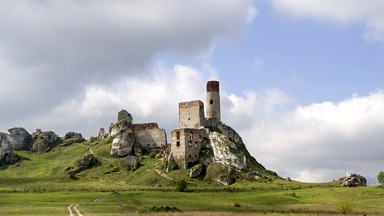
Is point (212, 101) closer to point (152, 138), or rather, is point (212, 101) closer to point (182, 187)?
point (152, 138)

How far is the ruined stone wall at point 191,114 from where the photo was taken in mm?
155750

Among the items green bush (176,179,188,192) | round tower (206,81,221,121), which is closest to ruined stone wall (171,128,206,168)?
round tower (206,81,221,121)

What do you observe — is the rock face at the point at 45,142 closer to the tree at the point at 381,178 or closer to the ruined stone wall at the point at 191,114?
the ruined stone wall at the point at 191,114

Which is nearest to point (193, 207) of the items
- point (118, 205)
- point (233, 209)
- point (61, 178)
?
point (233, 209)

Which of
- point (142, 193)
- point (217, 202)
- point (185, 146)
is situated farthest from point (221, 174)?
point (217, 202)

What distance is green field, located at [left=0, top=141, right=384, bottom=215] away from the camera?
252ft

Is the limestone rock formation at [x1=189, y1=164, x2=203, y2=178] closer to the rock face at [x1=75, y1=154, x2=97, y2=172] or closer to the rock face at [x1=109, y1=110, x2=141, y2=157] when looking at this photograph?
the rock face at [x1=109, y1=110, x2=141, y2=157]

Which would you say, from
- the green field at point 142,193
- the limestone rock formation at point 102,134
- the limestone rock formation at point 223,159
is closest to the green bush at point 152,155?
the green field at point 142,193

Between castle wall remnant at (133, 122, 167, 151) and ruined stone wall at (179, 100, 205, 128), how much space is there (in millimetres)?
10095

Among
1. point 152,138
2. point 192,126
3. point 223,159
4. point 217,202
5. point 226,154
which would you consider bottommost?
point 217,202

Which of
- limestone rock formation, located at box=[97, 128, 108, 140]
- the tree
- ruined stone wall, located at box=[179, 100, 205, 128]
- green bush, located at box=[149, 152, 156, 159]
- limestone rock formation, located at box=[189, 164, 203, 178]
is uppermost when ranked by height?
ruined stone wall, located at box=[179, 100, 205, 128]

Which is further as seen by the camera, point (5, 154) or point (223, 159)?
point (5, 154)

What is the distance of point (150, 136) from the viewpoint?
16738cm

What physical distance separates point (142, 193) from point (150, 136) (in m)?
62.3
